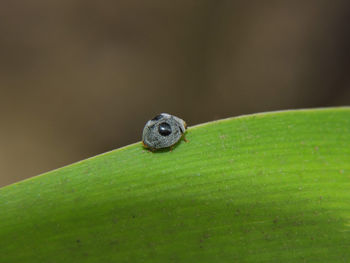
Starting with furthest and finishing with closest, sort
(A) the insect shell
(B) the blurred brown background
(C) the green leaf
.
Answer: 1. (B) the blurred brown background
2. (A) the insect shell
3. (C) the green leaf

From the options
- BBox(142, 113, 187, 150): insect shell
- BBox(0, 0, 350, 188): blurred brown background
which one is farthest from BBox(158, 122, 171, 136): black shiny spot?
BBox(0, 0, 350, 188): blurred brown background

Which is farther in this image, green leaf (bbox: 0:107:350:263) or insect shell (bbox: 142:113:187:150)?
insect shell (bbox: 142:113:187:150)

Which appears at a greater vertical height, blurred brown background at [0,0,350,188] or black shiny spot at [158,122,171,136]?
black shiny spot at [158,122,171,136]

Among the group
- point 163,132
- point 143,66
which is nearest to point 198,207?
point 163,132

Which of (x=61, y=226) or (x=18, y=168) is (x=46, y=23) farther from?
(x=61, y=226)

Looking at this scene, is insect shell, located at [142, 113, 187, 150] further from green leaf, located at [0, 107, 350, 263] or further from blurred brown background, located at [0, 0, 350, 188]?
blurred brown background, located at [0, 0, 350, 188]

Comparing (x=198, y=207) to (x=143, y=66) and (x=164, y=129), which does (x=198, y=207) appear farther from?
(x=143, y=66)
